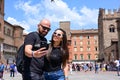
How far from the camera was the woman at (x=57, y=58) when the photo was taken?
20.6 feet

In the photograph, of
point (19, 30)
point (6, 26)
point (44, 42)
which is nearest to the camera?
point (44, 42)

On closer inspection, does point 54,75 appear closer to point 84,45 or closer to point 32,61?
point 32,61

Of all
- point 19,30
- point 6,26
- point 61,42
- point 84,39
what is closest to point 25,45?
point 61,42

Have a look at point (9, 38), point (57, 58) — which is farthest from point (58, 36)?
point (9, 38)

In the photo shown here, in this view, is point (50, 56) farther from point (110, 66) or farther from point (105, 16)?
point (105, 16)

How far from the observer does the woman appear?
6270mm

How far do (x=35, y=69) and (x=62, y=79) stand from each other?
67 cm

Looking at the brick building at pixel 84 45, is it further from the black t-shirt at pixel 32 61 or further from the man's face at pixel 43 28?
the black t-shirt at pixel 32 61

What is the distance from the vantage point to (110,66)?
2475 inches

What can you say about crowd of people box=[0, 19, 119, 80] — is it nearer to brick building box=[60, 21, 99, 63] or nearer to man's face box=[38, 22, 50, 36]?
man's face box=[38, 22, 50, 36]

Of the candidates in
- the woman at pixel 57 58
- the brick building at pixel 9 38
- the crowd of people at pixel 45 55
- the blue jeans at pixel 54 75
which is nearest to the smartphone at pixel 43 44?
the crowd of people at pixel 45 55

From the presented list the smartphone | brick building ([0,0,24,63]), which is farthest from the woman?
brick building ([0,0,24,63])

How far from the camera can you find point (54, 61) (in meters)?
6.29

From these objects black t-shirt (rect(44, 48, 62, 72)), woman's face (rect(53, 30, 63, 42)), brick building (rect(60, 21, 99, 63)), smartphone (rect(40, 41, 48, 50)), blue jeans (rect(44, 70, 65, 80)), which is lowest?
blue jeans (rect(44, 70, 65, 80))
